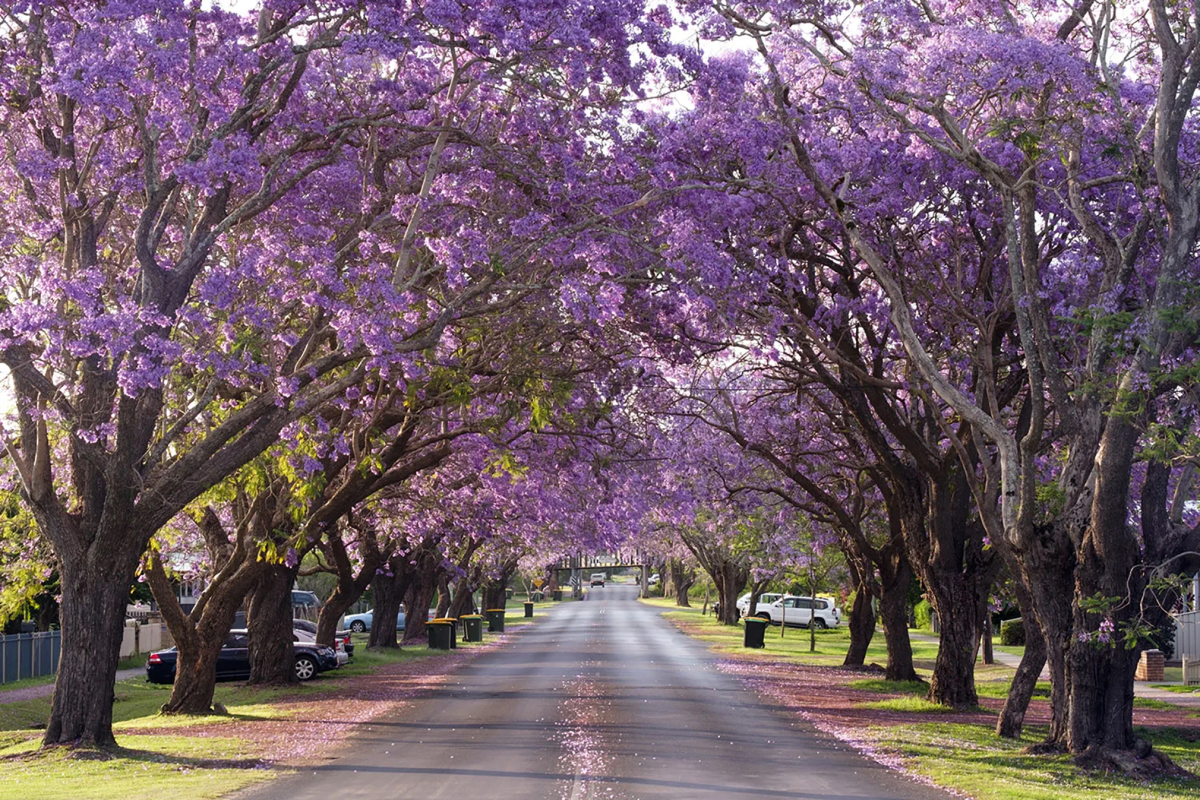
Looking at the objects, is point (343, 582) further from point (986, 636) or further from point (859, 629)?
point (986, 636)

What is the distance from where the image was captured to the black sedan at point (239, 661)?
99.3 feet

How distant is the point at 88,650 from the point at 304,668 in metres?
15.1

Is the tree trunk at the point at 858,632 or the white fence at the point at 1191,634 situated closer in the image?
the white fence at the point at 1191,634

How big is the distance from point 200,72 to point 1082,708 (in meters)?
12.0

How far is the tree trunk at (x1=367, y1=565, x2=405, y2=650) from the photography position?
43.1 meters

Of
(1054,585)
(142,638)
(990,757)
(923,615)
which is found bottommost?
(142,638)

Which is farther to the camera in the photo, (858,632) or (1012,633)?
(1012,633)

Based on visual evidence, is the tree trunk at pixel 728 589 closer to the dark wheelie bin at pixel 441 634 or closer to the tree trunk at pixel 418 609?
the tree trunk at pixel 418 609

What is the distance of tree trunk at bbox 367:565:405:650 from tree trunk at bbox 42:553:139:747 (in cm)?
2718

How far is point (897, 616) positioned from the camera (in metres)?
29.3

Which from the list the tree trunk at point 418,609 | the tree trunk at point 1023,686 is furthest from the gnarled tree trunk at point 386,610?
the tree trunk at point 1023,686

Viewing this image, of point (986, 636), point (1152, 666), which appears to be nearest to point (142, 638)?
point (986, 636)

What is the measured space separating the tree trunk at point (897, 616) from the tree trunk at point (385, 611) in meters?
18.3

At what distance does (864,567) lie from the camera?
32094mm
